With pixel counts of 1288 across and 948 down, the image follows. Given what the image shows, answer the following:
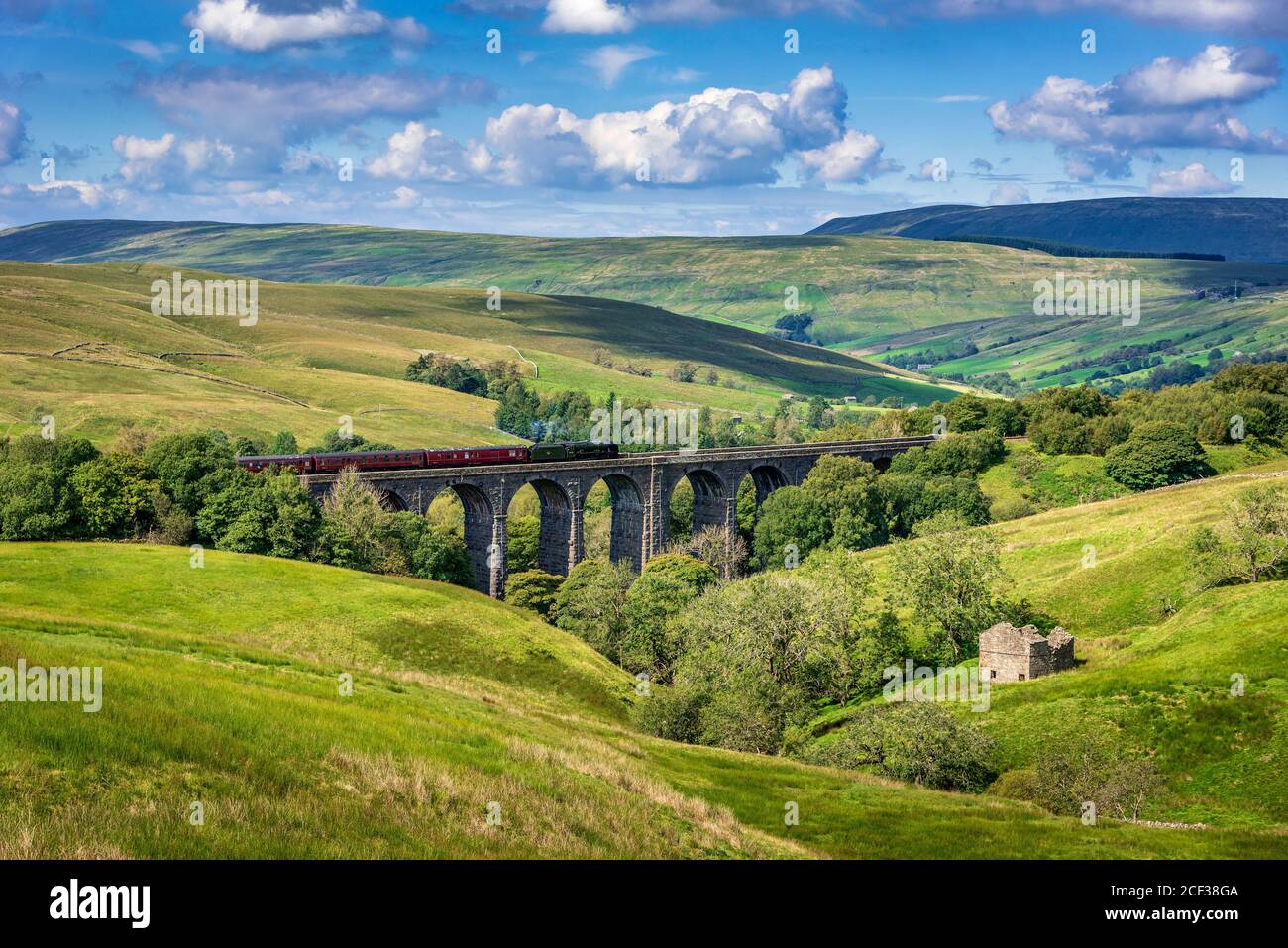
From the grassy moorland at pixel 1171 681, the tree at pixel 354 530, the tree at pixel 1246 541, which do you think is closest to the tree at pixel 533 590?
the tree at pixel 354 530

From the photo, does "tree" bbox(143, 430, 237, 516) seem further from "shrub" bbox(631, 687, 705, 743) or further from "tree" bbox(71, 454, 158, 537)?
"shrub" bbox(631, 687, 705, 743)

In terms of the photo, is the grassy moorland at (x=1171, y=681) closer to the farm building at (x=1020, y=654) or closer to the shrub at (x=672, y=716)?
→ the farm building at (x=1020, y=654)

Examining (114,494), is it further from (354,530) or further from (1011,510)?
(1011,510)

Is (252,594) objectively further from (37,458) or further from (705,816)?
(705,816)

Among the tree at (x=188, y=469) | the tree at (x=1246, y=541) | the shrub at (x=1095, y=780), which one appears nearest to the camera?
the shrub at (x=1095, y=780)

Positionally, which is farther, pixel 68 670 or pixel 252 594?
pixel 252 594
